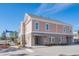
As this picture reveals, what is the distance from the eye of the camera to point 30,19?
10.7 m

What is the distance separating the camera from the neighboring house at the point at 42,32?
34.9 ft

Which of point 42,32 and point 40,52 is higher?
point 42,32

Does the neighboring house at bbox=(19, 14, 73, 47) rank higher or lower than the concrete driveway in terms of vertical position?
higher

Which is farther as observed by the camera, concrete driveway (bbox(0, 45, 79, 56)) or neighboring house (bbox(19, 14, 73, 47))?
neighboring house (bbox(19, 14, 73, 47))

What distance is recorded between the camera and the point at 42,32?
11.1 metres

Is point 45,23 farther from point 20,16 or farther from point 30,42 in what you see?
point 20,16

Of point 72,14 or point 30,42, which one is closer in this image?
point 72,14

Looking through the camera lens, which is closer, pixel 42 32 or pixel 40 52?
pixel 40 52

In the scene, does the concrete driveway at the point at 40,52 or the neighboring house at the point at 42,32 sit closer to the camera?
the concrete driveway at the point at 40,52

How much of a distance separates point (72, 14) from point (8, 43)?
12.4 feet

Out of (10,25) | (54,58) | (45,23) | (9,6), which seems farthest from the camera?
(45,23)

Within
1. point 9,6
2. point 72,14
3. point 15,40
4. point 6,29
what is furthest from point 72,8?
point 15,40

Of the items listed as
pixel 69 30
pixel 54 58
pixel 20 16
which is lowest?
pixel 54 58

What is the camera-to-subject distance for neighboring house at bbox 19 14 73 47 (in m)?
10.6
